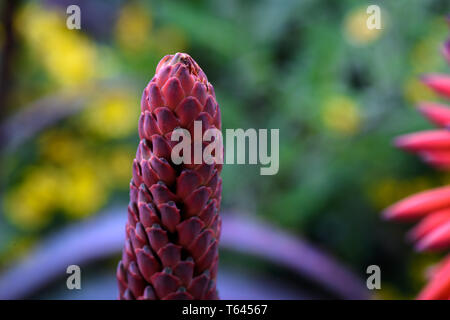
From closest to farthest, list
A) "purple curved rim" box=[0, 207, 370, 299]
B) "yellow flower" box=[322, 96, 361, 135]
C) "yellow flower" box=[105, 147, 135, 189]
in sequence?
1. "purple curved rim" box=[0, 207, 370, 299]
2. "yellow flower" box=[322, 96, 361, 135]
3. "yellow flower" box=[105, 147, 135, 189]

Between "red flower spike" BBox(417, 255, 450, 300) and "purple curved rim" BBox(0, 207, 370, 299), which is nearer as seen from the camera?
"red flower spike" BBox(417, 255, 450, 300)

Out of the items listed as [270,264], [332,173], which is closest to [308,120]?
[332,173]

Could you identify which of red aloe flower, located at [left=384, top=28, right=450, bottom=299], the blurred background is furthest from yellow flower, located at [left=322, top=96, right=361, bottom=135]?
red aloe flower, located at [left=384, top=28, right=450, bottom=299]

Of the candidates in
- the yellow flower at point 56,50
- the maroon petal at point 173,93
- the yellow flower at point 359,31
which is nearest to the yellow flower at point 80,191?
the yellow flower at point 56,50

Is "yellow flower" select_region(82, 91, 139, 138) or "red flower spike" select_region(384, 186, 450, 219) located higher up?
"yellow flower" select_region(82, 91, 139, 138)

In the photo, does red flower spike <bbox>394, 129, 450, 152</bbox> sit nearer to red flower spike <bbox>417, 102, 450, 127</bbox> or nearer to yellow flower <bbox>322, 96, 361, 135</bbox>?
red flower spike <bbox>417, 102, 450, 127</bbox>

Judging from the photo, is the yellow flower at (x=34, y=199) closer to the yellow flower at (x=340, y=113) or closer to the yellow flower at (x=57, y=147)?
the yellow flower at (x=57, y=147)

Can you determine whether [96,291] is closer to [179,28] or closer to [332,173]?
[332,173]

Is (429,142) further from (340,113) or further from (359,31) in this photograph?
(359,31)
